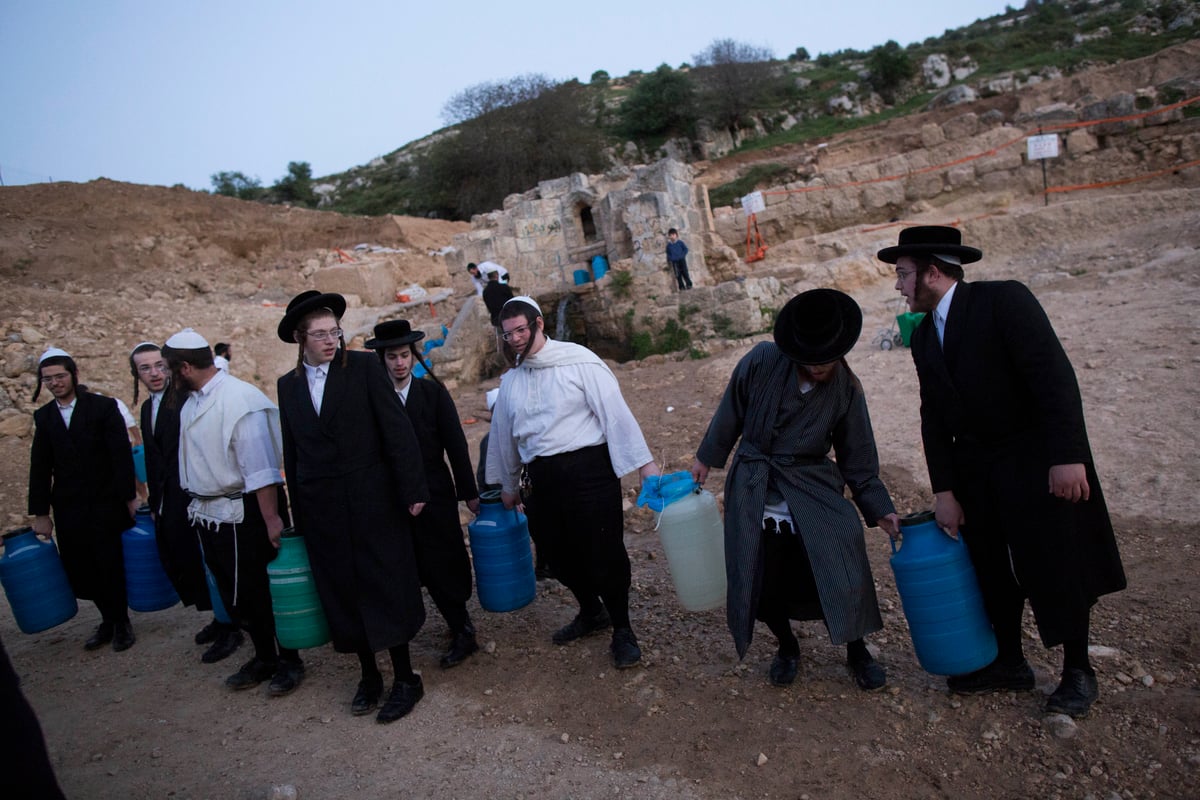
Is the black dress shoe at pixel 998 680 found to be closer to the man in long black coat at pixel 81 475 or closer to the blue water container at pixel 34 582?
the man in long black coat at pixel 81 475

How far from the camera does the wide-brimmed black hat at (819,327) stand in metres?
2.99

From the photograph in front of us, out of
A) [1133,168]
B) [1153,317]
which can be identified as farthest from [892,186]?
[1153,317]

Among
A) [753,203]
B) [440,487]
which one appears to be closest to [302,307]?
[440,487]

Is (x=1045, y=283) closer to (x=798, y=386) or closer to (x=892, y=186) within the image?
(x=892, y=186)

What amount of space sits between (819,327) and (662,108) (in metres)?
36.8

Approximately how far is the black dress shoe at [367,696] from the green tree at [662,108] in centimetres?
3588

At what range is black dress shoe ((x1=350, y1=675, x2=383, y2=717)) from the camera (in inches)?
146

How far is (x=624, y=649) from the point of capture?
12.7 feet

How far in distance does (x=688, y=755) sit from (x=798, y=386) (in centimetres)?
159

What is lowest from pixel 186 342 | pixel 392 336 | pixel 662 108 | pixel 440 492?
pixel 440 492

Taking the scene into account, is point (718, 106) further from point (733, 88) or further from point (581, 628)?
point (581, 628)

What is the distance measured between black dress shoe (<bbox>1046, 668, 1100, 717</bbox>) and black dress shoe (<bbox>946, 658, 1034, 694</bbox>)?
154 millimetres

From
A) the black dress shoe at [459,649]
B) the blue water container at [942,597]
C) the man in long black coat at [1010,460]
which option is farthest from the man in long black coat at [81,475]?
the man in long black coat at [1010,460]

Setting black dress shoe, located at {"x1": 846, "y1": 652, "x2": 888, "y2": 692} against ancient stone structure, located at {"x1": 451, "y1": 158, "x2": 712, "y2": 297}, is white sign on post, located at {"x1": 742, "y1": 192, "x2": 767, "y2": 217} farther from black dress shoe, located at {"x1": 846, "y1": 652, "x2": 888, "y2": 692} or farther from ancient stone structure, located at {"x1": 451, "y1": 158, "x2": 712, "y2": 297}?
black dress shoe, located at {"x1": 846, "y1": 652, "x2": 888, "y2": 692}
